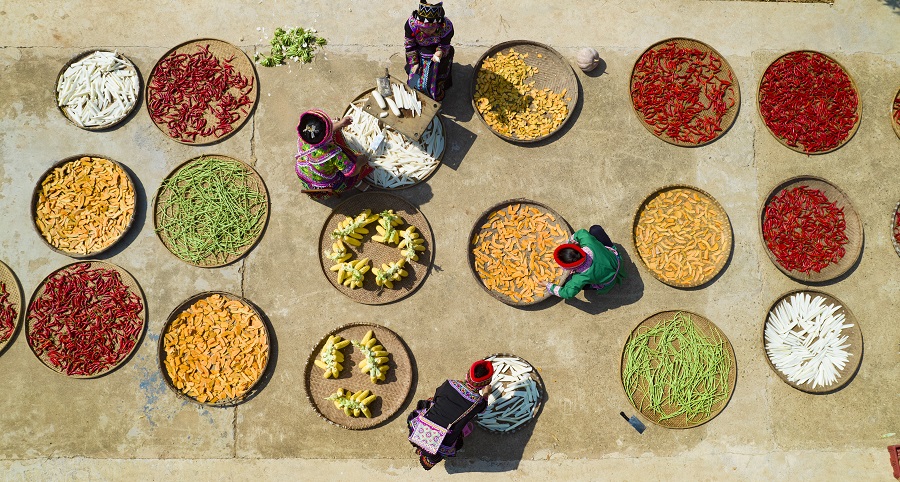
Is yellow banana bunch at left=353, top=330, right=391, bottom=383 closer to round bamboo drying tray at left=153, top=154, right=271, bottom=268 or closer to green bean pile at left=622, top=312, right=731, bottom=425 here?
round bamboo drying tray at left=153, top=154, right=271, bottom=268

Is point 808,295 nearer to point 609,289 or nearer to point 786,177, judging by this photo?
point 786,177

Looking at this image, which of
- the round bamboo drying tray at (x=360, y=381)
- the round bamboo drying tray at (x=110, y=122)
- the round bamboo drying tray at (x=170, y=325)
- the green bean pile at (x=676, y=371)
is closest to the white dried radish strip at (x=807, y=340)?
the green bean pile at (x=676, y=371)

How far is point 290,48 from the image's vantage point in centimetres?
686

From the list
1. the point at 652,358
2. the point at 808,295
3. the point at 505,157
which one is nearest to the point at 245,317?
the point at 505,157

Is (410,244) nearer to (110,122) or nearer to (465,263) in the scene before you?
(465,263)

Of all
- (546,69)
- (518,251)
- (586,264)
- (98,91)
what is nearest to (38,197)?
(98,91)

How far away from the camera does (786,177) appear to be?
6840 millimetres

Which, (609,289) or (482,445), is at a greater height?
(609,289)

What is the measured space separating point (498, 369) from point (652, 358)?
1887mm

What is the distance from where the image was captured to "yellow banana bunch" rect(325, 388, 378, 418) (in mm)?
6254

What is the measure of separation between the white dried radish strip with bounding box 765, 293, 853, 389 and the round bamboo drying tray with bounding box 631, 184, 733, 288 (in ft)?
2.89

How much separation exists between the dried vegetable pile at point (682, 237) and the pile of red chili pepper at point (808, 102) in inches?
56.3

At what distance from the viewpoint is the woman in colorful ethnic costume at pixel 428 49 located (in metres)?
5.68

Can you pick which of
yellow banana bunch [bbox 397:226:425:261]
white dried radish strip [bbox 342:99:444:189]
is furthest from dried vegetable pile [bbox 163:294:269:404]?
white dried radish strip [bbox 342:99:444:189]
